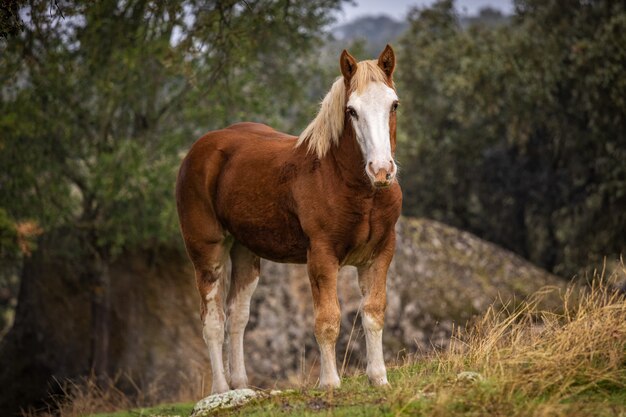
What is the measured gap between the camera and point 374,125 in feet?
20.7

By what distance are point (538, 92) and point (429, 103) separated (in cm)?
648

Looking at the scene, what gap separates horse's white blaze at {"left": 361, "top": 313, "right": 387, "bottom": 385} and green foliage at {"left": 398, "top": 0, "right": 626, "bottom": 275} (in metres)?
13.3

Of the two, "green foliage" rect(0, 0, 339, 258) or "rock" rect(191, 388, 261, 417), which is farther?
"green foliage" rect(0, 0, 339, 258)

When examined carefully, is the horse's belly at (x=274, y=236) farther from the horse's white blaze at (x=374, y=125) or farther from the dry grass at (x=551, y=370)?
the dry grass at (x=551, y=370)

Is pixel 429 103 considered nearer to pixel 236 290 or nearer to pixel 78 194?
pixel 78 194

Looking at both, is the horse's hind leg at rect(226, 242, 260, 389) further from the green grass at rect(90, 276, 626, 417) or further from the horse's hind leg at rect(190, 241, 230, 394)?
the green grass at rect(90, 276, 626, 417)

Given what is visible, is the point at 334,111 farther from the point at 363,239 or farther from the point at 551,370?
the point at 551,370

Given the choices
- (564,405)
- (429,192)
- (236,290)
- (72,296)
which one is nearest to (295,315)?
(72,296)

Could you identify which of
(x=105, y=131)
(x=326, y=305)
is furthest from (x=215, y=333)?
(x=105, y=131)

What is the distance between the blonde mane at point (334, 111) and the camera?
6555 millimetres

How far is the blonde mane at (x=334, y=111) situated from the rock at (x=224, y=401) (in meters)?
2.02

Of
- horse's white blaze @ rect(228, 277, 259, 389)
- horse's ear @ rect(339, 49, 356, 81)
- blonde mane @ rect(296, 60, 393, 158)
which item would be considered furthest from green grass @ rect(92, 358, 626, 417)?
horse's ear @ rect(339, 49, 356, 81)

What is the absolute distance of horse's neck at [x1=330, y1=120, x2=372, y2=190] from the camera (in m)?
6.69

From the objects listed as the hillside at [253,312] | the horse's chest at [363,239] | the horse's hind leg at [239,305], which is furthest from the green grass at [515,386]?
the hillside at [253,312]
